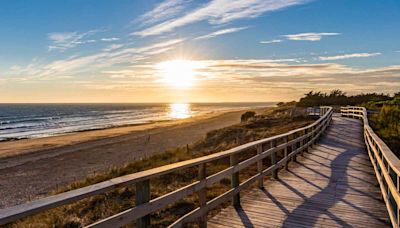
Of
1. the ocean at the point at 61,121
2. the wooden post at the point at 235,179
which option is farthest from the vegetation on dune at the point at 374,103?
the ocean at the point at 61,121

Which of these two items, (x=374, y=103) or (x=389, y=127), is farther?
(x=374, y=103)

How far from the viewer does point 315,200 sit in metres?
6.75

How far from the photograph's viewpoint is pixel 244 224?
17.7ft

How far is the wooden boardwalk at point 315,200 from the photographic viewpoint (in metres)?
5.55

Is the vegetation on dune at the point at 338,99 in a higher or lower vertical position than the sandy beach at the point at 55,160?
higher

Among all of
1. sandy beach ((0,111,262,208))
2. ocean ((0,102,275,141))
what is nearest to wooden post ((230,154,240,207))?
sandy beach ((0,111,262,208))

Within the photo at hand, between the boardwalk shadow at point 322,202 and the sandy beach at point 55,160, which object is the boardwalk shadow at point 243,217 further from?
the sandy beach at point 55,160

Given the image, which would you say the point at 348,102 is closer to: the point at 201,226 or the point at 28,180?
the point at 28,180

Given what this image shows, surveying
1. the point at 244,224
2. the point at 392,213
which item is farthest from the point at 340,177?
the point at 244,224

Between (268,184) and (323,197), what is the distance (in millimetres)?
1433

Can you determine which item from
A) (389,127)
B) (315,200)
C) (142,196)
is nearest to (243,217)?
(315,200)

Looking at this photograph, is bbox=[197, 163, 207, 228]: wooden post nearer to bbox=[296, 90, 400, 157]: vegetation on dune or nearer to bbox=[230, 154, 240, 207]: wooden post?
bbox=[230, 154, 240, 207]: wooden post

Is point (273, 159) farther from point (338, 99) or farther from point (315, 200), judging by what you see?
point (338, 99)

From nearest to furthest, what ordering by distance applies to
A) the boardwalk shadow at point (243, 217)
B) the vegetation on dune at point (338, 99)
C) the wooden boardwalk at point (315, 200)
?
1. the boardwalk shadow at point (243, 217)
2. the wooden boardwalk at point (315, 200)
3. the vegetation on dune at point (338, 99)
